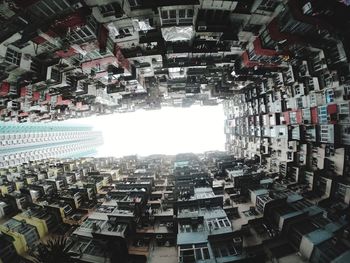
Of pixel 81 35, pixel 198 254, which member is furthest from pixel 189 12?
pixel 198 254

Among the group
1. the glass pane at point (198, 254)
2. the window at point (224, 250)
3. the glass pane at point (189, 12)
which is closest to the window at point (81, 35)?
the glass pane at point (189, 12)

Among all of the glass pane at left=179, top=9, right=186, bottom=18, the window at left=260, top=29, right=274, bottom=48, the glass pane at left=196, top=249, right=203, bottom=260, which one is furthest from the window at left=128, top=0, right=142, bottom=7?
the glass pane at left=196, top=249, right=203, bottom=260

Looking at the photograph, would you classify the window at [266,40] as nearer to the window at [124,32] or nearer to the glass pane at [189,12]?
the glass pane at [189,12]

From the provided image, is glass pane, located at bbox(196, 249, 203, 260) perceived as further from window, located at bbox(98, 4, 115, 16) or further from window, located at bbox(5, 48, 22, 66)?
window, located at bbox(5, 48, 22, 66)

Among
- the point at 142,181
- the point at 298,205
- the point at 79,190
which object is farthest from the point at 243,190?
the point at 79,190

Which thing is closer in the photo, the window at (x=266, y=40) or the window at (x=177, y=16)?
the window at (x=177, y=16)

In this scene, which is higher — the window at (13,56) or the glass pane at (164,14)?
the glass pane at (164,14)

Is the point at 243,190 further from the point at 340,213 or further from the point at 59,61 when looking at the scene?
the point at 59,61

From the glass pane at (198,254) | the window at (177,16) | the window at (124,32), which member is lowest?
the glass pane at (198,254)
